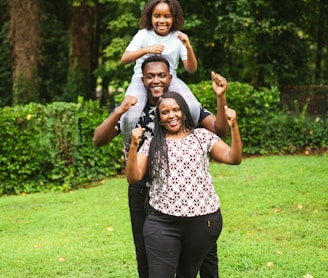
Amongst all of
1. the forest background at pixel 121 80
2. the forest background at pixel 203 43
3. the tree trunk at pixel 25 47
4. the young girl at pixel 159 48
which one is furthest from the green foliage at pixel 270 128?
the young girl at pixel 159 48

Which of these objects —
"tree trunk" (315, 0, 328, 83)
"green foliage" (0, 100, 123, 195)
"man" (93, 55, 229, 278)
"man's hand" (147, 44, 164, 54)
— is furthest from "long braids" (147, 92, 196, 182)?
"tree trunk" (315, 0, 328, 83)

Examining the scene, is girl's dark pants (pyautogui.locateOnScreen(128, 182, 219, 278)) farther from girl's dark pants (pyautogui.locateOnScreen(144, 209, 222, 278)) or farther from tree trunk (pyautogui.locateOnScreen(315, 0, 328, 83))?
tree trunk (pyautogui.locateOnScreen(315, 0, 328, 83))

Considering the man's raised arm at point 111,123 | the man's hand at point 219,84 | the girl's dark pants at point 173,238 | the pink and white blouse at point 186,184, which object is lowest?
the girl's dark pants at point 173,238

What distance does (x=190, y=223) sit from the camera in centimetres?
354

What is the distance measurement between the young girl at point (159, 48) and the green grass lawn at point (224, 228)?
261 centimetres

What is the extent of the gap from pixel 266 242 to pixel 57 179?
17.9 feet

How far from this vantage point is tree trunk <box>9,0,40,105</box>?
606 inches

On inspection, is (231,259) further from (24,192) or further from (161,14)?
(24,192)

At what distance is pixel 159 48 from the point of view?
12.5ft

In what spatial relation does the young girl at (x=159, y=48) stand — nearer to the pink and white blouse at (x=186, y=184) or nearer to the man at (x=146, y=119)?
the man at (x=146, y=119)

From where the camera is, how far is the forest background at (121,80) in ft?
36.4

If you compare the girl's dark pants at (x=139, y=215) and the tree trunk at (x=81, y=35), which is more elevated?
the tree trunk at (x=81, y=35)

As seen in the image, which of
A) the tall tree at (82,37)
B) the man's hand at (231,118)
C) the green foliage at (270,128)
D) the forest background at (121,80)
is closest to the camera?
the man's hand at (231,118)

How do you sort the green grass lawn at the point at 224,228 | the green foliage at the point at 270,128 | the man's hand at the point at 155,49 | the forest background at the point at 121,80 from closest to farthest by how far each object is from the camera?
the man's hand at the point at 155,49
the green grass lawn at the point at 224,228
the forest background at the point at 121,80
the green foliage at the point at 270,128
